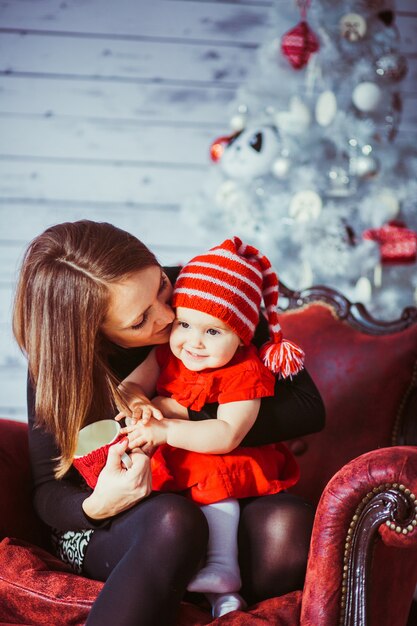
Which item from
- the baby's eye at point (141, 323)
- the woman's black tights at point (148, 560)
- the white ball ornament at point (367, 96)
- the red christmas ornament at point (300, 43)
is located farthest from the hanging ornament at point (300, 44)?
→ the woman's black tights at point (148, 560)

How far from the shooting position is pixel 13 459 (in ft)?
4.83

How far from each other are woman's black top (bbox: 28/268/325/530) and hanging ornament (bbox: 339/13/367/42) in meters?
1.70

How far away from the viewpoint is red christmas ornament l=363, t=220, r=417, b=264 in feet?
8.75

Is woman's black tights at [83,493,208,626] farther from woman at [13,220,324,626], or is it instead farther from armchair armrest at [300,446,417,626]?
armchair armrest at [300,446,417,626]

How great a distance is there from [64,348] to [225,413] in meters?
0.31

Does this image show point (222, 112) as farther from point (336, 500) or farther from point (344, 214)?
point (336, 500)

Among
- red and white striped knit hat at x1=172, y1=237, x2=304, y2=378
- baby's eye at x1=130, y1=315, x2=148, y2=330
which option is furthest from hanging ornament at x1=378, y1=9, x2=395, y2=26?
baby's eye at x1=130, y1=315, x2=148, y2=330

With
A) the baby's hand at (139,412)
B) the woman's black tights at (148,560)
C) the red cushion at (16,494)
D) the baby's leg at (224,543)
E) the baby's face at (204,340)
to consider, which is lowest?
the red cushion at (16,494)

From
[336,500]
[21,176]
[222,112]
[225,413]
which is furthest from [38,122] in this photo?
[336,500]

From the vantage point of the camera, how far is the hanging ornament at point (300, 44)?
8.30 ft

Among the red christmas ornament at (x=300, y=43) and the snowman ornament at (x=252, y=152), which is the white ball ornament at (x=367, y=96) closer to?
the red christmas ornament at (x=300, y=43)

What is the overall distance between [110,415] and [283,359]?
35 centimetres

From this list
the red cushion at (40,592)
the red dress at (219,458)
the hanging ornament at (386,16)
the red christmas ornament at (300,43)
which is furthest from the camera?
the hanging ornament at (386,16)

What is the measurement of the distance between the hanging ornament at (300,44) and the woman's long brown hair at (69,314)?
5.18 feet
